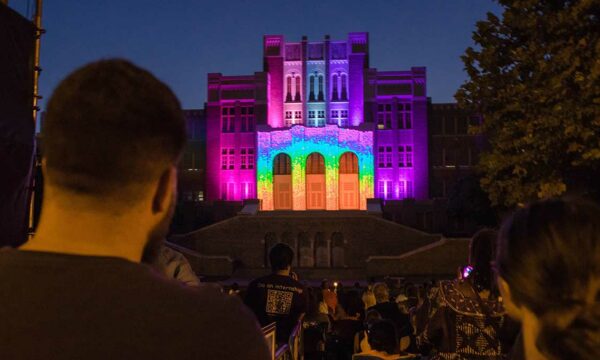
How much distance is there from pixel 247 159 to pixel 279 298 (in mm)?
36950

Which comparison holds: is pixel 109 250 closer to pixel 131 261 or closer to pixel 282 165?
pixel 131 261

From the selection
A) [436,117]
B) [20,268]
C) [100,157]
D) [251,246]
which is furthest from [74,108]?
[436,117]

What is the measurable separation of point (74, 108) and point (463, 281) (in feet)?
9.82

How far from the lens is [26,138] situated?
4.98 meters

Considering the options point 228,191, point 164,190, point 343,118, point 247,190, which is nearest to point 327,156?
point 343,118

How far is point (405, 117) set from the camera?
138 feet

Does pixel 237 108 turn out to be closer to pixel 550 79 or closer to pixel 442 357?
pixel 550 79

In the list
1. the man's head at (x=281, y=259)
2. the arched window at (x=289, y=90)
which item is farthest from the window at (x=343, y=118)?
the man's head at (x=281, y=259)

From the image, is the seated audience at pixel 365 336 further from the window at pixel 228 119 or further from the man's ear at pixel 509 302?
the window at pixel 228 119

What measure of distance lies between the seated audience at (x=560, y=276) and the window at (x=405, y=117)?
134 feet

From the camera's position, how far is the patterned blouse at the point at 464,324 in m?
3.65

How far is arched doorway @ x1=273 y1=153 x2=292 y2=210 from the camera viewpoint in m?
40.5

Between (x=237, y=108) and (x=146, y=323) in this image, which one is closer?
(x=146, y=323)

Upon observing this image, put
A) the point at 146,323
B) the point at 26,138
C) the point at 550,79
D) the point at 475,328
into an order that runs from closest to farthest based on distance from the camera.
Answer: the point at 146,323, the point at 475,328, the point at 26,138, the point at 550,79
